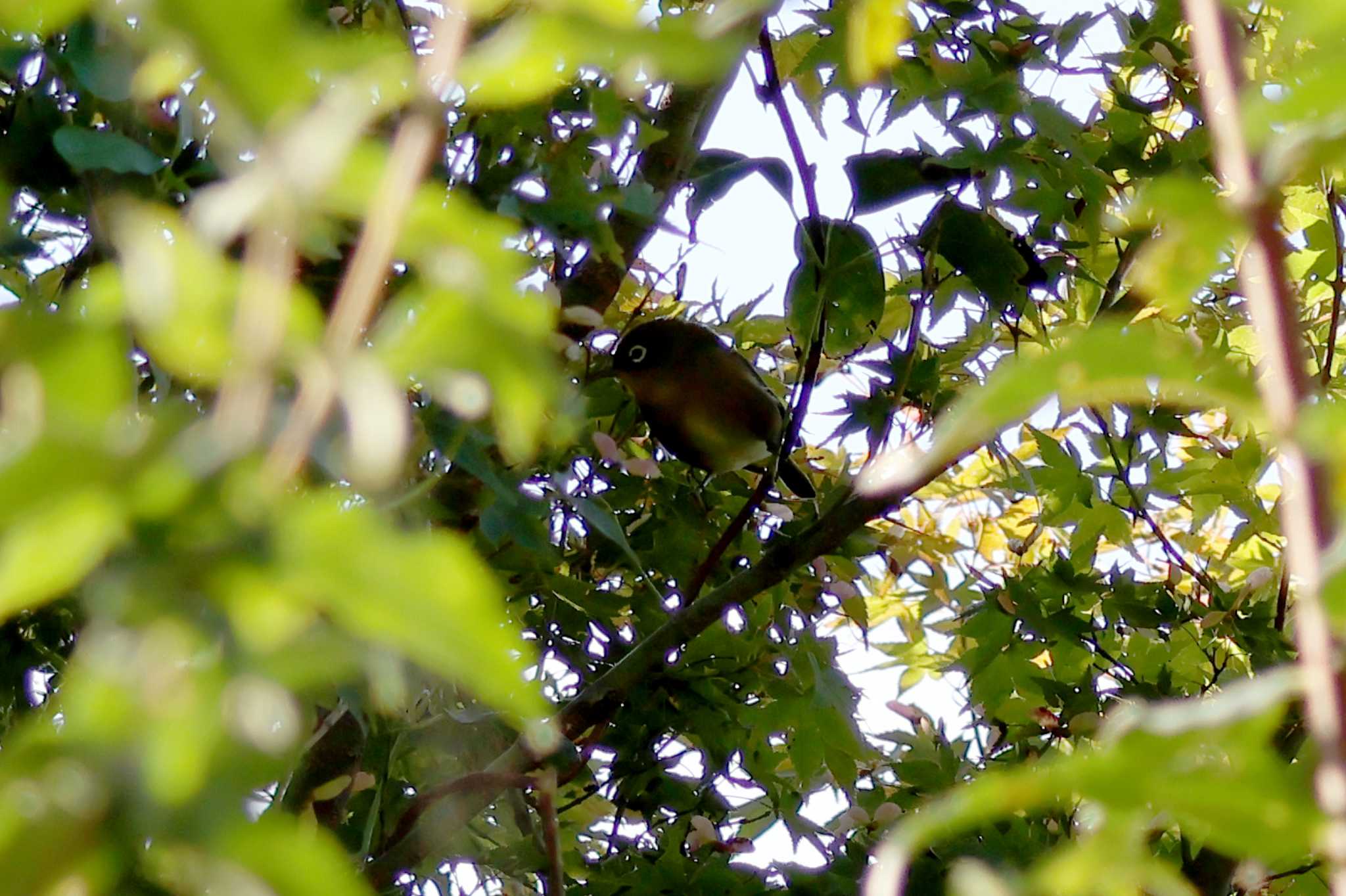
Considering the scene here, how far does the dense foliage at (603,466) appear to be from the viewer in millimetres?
394

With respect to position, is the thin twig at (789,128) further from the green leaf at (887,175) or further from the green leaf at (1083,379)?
the green leaf at (1083,379)

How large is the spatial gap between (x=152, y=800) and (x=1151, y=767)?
28 centimetres

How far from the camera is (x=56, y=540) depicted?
0.39m

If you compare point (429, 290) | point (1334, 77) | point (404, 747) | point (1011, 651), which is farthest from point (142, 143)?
point (1011, 651)

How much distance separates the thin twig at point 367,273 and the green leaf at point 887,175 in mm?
2034

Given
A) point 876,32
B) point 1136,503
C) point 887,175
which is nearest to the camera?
point 876,32

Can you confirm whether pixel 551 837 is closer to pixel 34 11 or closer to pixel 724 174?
pixel 34 11

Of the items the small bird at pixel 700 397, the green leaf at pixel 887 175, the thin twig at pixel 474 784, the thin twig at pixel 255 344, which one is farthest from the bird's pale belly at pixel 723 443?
the thin twig at pixel 255 344

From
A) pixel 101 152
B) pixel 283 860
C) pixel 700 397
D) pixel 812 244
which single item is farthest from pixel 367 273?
pixel 700 397

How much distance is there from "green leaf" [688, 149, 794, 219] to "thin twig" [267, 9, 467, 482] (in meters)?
2.05

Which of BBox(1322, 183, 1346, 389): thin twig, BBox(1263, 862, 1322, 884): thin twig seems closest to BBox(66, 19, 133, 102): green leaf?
BBox(1263, 862, 1322, 884): thin twig

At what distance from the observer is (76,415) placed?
393 millimetres

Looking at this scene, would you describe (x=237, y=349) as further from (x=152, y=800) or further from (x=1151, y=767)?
(x=1151, y=767)

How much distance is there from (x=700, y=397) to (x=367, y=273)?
12.3 ft
